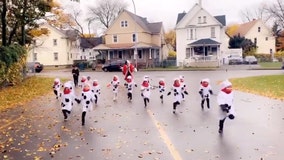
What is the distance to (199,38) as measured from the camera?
184ft

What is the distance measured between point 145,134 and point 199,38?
158 ft

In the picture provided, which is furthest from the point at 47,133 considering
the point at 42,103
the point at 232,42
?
the point at 232,42

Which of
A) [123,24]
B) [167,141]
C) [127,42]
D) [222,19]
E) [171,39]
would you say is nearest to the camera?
[167,141]

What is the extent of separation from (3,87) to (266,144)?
64.8 feet

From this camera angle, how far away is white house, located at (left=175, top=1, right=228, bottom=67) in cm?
5356

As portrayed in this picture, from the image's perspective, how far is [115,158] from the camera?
736 cm

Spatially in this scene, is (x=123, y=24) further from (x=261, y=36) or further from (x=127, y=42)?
(x=261, y=36)

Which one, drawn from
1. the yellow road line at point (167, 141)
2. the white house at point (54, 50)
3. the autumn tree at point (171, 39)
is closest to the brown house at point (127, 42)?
the white house at point (54, 50)

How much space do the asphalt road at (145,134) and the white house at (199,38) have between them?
3899 centimetres

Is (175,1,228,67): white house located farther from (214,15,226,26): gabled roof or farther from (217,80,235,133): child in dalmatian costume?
(217,80,235,133): child in dalmatian costume

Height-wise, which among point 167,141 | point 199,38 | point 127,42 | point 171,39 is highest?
point 171,39

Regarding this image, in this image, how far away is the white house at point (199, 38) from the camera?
53562 millimetres

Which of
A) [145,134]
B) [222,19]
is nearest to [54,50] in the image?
[222,19]

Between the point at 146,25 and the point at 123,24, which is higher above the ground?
the point at 146,25
